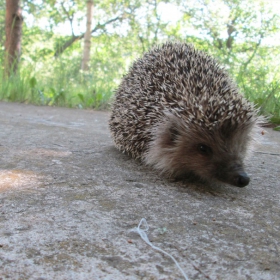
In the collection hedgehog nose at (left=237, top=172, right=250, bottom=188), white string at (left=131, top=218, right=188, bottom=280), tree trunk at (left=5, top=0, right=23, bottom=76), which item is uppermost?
tree trunk at (left=5, top=0, right=23, bottom=76)

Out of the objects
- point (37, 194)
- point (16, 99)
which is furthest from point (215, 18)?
point (37, 194)

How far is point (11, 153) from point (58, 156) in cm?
36

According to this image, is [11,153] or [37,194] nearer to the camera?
[37,194]

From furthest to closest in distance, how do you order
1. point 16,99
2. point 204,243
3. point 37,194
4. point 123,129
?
point 16,99
point 123,129
point 37,194
point 204,243

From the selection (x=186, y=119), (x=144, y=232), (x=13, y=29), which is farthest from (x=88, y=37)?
(x=144, y=232)

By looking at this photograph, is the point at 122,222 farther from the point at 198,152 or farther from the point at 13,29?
the point at 13,29

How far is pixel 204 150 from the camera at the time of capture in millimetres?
2533

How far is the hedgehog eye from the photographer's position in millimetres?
2496

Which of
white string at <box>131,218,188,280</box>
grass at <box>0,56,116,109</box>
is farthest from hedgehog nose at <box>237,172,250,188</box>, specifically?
grass at <box>0,56,116,109</box>

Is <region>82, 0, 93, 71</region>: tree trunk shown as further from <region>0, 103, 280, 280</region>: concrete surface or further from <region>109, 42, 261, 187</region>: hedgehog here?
<region>0, 103, 280, 280</region>: concrete surface

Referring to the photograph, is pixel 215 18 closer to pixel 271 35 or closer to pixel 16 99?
pixel 271 35

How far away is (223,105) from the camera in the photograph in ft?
8.30

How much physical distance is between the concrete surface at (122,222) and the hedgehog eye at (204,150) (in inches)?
10.9

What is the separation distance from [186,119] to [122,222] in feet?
4.09
